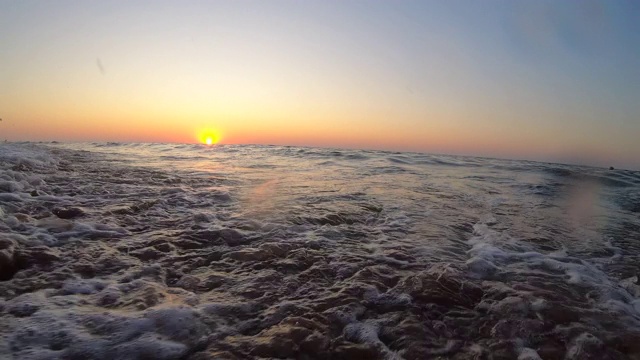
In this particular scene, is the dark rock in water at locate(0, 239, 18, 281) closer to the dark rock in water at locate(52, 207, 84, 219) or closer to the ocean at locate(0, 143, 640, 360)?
the ocean at locate(0, 143, 640, 360)

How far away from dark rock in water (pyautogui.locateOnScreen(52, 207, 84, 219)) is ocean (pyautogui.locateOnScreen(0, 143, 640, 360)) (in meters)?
0.03

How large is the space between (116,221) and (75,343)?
2689mm

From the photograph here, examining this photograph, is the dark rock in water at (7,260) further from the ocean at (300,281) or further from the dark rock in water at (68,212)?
the dark rock in water at (68,212)

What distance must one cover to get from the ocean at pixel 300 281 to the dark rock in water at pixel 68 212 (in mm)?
35

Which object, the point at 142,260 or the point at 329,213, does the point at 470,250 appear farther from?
the point at 142,260

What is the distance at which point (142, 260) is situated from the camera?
3.32 metres

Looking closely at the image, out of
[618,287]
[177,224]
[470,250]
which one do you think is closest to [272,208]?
[177,224]

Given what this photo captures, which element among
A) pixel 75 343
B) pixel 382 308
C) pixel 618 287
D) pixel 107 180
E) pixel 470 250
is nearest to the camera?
pixel 75 343

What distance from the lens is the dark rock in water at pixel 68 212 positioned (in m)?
4.53

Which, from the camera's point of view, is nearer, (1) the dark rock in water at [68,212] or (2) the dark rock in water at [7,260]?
→ (2) the dark rock in water at [7,260]

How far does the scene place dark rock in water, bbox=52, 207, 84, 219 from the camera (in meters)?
4.53

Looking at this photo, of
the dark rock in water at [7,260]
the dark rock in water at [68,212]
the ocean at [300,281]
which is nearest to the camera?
the ocean at [300,281]

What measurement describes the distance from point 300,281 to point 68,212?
3461 millimetres

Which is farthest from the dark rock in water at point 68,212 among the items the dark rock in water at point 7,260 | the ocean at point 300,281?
the dark rock in water at point 7,260
